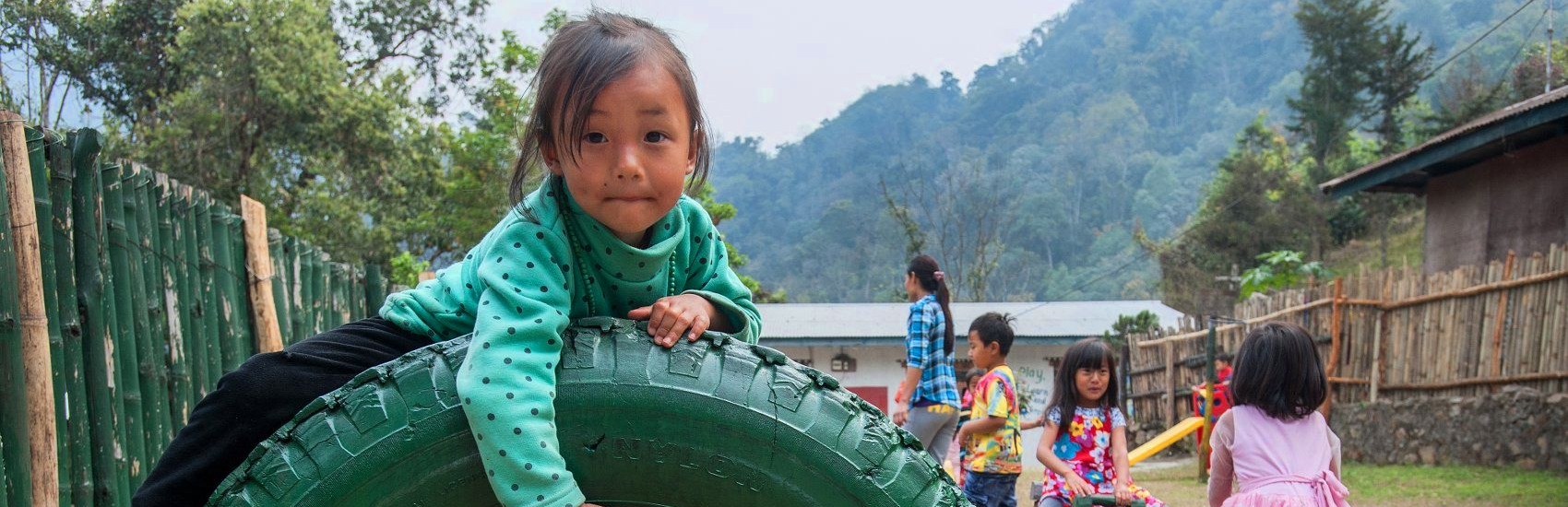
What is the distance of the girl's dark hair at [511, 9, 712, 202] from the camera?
71.2 inches

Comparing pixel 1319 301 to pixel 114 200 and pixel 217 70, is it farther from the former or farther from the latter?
pixel 217 70

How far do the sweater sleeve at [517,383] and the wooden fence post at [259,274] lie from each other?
4250mm

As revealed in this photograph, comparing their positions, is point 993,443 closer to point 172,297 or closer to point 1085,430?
point 1085,430

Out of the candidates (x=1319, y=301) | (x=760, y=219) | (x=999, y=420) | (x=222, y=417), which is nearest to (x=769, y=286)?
(x=760, y=219)

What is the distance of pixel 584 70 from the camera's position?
1.81 meters

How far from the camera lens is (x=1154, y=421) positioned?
17516mm

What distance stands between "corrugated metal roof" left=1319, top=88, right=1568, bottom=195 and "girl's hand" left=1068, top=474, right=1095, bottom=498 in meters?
7.04

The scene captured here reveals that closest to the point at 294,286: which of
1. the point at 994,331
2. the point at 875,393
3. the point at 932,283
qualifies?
the point at 932,283

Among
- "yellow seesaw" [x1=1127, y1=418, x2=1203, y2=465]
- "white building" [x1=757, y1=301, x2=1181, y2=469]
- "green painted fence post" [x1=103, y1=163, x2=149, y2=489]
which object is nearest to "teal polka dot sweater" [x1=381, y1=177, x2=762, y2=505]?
"green painted fence post" [x1=103, y1=163, x2=149, y2=489]

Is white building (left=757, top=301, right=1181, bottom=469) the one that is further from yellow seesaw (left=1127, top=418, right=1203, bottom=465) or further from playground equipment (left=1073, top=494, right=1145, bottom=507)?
playground equipment (left=1073, top=494, right=1145, bottom=507)

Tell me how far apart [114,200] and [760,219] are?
211ft

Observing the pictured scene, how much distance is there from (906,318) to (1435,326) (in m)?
12.1

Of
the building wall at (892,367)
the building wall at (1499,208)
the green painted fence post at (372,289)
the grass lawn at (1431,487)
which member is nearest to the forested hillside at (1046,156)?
the building wall at (892,367)

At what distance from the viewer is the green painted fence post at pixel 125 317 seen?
3811mm
